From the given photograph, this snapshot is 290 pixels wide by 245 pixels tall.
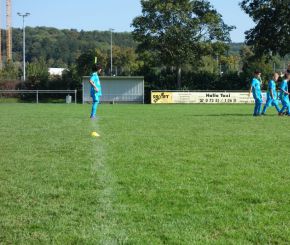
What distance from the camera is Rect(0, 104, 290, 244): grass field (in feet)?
15.6

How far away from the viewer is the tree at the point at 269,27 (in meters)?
50.9

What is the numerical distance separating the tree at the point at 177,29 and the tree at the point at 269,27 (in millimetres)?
2706

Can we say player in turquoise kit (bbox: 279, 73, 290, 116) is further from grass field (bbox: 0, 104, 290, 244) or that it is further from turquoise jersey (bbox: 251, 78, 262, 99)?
grass field (bbox: 0, 104, 290, 244)

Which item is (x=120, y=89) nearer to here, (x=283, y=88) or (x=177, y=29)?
(x=177, y=29)

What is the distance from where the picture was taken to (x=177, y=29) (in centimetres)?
5256

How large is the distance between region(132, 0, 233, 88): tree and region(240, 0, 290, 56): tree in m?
2.71

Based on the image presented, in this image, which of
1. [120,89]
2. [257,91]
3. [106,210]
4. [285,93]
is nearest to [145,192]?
[106,210]

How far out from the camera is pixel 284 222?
505 cm

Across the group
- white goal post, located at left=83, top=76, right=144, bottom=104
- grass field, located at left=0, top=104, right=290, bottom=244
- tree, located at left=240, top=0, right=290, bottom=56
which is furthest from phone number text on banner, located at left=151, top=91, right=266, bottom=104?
grass field, located at left=0, top=104, right=290, bottom=244

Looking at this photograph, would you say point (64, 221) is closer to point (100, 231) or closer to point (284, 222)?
point (100, 231)

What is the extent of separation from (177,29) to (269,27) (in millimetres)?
8788

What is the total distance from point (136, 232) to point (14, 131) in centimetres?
1031

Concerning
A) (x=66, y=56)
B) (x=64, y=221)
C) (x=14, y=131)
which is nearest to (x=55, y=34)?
(x=66, y=56)

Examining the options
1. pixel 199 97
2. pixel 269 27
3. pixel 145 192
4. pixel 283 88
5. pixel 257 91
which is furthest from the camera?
pixel 269 27
